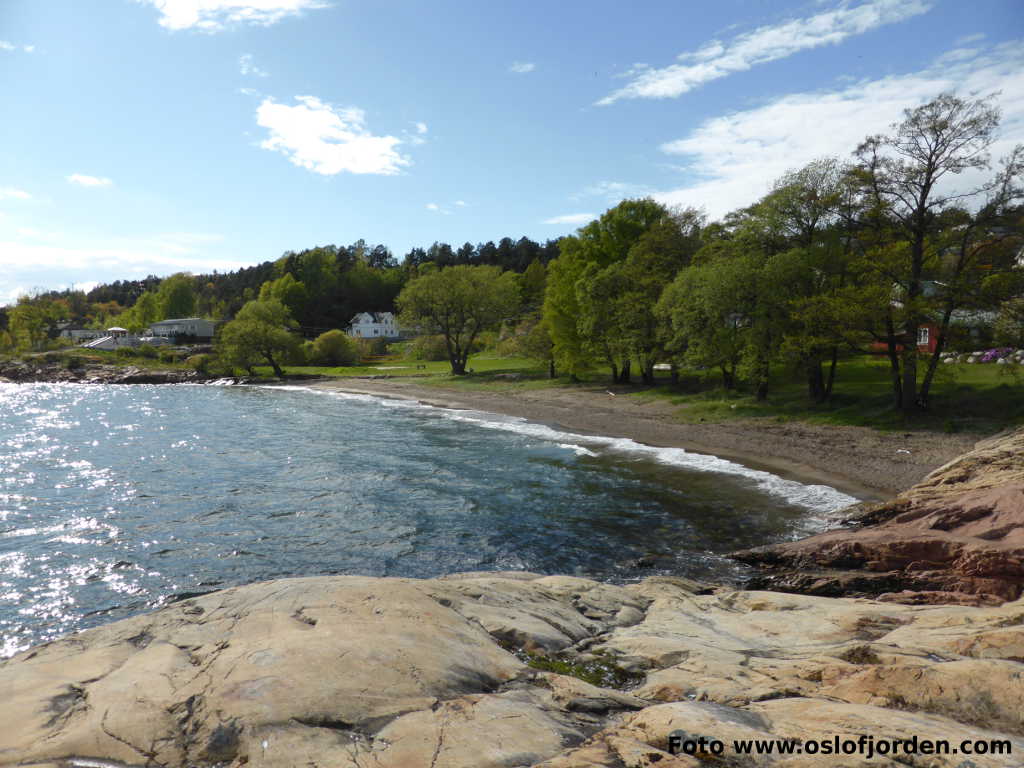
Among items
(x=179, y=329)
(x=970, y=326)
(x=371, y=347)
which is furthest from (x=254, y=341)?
(x=970, y=326)

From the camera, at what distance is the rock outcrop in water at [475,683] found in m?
5.01

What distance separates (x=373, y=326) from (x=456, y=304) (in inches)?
2805

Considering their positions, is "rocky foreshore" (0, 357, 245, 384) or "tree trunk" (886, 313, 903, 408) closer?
"tree trunk" (886, 313, 903, 408)

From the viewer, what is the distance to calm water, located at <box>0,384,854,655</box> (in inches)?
541

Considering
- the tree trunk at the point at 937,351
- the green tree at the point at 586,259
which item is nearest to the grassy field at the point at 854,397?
the tree trunk at the point at 937,351

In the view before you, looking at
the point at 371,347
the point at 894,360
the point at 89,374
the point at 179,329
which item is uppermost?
the point at 179,329

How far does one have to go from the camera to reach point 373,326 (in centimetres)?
13838

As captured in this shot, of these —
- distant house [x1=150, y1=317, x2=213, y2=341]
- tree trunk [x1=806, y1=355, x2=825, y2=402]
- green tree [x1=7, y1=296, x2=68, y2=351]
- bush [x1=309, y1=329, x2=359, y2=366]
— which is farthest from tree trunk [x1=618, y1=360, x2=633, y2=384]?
green tree [x1=7, y1=296, x2=68, y2=351]

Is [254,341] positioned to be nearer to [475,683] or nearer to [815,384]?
[815,384]

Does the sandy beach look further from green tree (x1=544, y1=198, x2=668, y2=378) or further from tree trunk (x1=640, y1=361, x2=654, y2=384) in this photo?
green tree (x1=544, y1=198, x2=668, y2=378)

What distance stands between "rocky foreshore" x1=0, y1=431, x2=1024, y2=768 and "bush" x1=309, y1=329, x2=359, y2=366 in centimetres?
8955

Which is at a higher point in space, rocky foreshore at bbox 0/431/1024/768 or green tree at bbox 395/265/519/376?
green tree at bbox 395/265/519/376

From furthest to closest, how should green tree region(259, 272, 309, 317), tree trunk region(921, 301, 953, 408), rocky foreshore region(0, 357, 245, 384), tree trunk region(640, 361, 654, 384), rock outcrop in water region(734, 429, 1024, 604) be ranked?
green tree region(259, 272, 309, 317), rocky foreshore region(0, 357, 245, 384), tree trunk region(640, 361, 654, 384), tree trunk region(921, 301, 953, 408), rock outcrop in water region(734, 429, 1024, 604)

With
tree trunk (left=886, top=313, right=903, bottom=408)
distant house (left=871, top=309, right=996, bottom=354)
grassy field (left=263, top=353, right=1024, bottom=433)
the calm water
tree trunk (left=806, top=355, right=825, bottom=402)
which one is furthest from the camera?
tree trunk (left=806, top=355, right=825, bottom=402)
